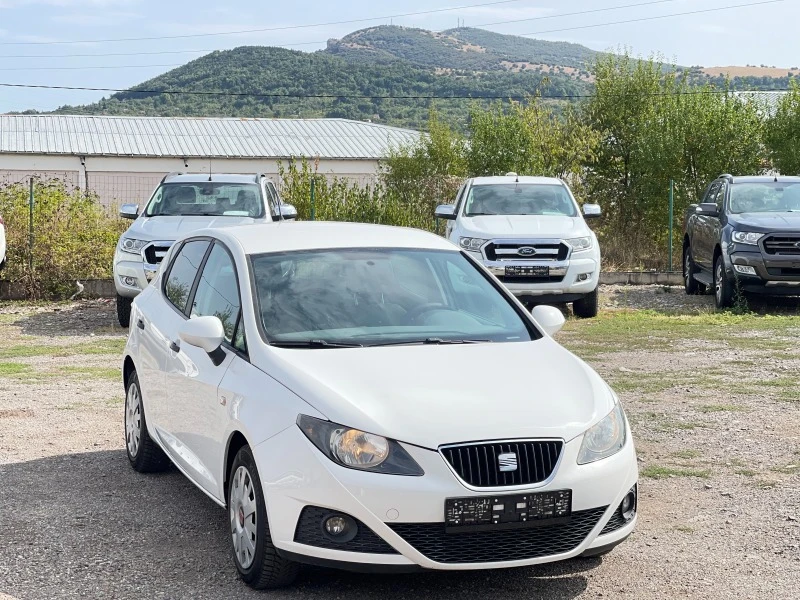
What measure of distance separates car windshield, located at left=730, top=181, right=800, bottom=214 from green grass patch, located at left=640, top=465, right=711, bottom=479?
1073 cm

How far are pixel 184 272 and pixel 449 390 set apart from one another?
255cm

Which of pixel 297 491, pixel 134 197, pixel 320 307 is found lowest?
pixel 134 197

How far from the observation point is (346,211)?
20.8m

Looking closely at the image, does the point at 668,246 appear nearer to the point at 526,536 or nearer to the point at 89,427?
the point at 89,427

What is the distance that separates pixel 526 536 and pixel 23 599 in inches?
85.1

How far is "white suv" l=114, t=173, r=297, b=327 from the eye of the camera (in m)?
15.0

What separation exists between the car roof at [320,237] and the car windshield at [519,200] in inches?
399

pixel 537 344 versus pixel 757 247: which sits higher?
pixel 537 344

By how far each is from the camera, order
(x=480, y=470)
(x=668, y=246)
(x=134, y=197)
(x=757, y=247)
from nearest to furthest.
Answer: (x=480, y=470)
(x=757, y=247)
(x=668, y=246)
(x=134, y=197)

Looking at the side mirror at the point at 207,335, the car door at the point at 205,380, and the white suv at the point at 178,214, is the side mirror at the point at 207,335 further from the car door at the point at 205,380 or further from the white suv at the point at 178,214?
the white suv at the point at 178,214

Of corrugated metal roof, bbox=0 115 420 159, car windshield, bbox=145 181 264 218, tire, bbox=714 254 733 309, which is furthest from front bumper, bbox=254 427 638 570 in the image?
corrugated metal roof, bbox=0 115 420 159

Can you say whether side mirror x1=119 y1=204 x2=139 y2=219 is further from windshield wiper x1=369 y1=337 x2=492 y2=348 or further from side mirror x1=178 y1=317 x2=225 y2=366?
windshield wiper x1=369 y1=337 x2=492 y2=348

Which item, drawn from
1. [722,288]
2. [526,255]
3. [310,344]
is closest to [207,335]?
[310,344]

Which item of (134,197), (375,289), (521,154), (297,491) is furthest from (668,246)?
(134,197)
